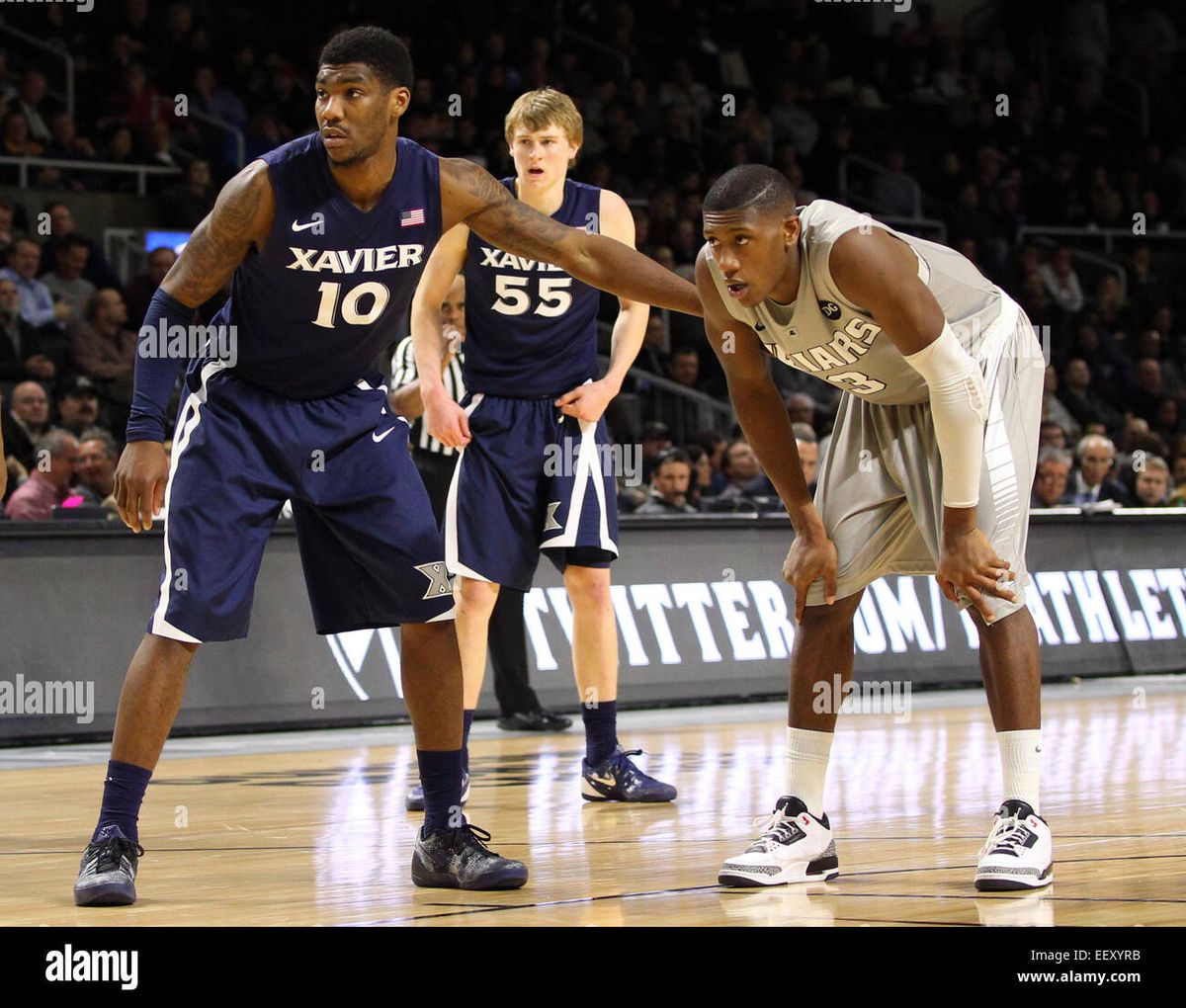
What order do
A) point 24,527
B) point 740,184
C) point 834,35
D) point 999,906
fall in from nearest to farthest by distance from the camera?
1. point 999,906
2. point 740,184
3. point 24,527
4. point 834,35

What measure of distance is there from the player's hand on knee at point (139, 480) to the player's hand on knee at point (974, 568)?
187 cm

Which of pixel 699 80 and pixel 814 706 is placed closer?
pixel 814 706

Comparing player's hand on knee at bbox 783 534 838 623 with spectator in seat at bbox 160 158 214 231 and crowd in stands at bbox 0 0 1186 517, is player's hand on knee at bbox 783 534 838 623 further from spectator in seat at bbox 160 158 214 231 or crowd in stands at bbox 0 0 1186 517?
spectator in seat at bbox 160 158 214 231

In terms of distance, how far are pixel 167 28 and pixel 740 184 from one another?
11352 millimetres

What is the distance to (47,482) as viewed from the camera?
9109 millimetres

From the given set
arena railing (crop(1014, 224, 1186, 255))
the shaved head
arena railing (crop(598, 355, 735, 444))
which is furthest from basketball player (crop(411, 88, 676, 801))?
arena railing (crop(1014, 224, 1186, 255))

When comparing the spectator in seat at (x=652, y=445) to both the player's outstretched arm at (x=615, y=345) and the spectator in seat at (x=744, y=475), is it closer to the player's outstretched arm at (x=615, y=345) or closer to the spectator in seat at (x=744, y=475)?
the spectator in seat at (x=744, y=475)

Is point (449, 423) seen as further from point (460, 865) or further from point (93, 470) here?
point (93, 470)

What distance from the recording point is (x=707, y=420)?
13875 millimetres

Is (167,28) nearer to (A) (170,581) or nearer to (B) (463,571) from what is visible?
(B) (463,571)

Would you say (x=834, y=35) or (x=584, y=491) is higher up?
(x=834, y=35)

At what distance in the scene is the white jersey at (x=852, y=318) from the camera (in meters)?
4.23

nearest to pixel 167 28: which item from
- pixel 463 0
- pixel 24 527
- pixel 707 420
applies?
pixel 463 0

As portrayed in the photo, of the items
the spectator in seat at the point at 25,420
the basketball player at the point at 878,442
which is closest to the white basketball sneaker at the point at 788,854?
the basketball player at the point at 878,442
